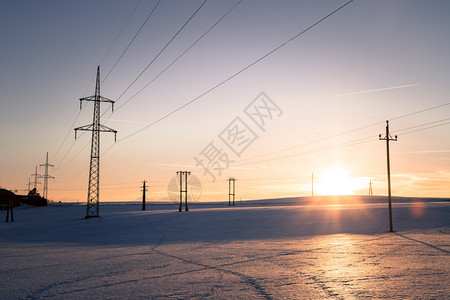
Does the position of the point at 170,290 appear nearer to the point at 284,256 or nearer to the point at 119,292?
the point at 119,292

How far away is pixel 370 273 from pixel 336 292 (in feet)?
11.2

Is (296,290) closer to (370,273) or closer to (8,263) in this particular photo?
(370,273)

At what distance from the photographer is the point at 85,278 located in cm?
1259

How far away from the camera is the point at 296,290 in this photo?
10734 millimetres

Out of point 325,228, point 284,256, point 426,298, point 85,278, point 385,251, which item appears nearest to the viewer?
point 426,298

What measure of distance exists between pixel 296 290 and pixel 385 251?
1022 centimetres

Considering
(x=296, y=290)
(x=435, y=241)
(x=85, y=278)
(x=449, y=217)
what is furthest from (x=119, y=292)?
(x=449, y=217)

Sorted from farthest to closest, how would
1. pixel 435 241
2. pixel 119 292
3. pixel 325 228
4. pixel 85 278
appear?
pixel 325 228
pixel 435 241
pixel 85 278
pixel 119 292

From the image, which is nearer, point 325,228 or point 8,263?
point 8,263

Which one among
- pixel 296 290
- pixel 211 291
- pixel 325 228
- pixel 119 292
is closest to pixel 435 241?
pixel 325 228

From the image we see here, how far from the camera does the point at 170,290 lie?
1083 cm

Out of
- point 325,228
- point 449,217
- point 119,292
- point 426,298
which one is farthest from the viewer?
point 449,217

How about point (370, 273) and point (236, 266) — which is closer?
point (370, 273)

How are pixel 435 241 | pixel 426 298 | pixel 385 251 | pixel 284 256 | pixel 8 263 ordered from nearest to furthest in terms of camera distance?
pixel 426 298
pixel 8 263
pixel 284 256
pixel 385 251
pixel 435 241
